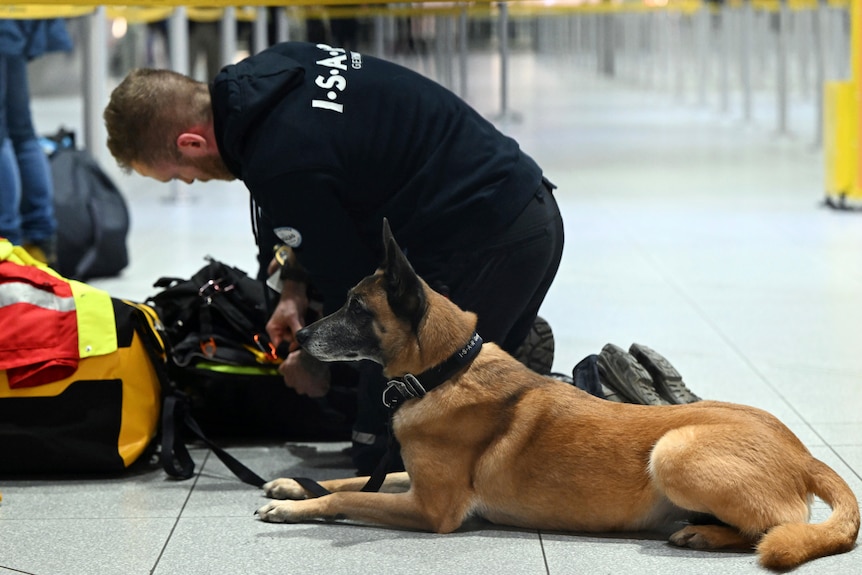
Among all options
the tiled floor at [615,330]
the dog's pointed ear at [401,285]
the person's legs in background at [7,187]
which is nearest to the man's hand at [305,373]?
the tiled floor at [615,330]

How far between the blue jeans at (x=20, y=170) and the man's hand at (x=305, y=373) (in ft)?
8.69

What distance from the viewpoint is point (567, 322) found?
5109 millimetres

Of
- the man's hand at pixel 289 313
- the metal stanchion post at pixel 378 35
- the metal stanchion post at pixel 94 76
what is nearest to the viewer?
the man's hand at pixel 289 313

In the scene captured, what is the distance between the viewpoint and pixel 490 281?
10.8 ft

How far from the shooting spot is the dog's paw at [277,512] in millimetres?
3012

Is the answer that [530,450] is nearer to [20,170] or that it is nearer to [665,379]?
[665,379]

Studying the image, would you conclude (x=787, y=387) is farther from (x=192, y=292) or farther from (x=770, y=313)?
(x=192, y=292)

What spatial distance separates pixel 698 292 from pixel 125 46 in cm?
1425

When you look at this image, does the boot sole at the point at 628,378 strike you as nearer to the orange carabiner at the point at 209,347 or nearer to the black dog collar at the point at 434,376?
the black dog collar at the point at 434,376

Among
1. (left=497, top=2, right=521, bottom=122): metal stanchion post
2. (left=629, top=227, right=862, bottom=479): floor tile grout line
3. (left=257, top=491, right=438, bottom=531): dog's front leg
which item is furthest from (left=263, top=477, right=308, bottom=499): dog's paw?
(left=497, top=2, right=521, bottom=122): metal stanchion post

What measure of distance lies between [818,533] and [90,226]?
4252mm

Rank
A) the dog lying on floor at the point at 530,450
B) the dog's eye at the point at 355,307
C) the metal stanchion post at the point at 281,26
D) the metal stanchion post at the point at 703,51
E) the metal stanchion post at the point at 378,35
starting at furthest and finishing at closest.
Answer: the metal stanchion post at the point at 703,51 → the metal stanchion post at the point at 378,35 → the metal stanchion post at the point at 281,26 → the dog's eye at the point at 355,307 → the dog lying on floor at the point at 530,450

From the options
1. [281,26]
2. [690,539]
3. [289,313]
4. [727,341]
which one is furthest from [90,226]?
[281,26]

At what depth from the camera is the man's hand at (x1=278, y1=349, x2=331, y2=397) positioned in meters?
3.43
